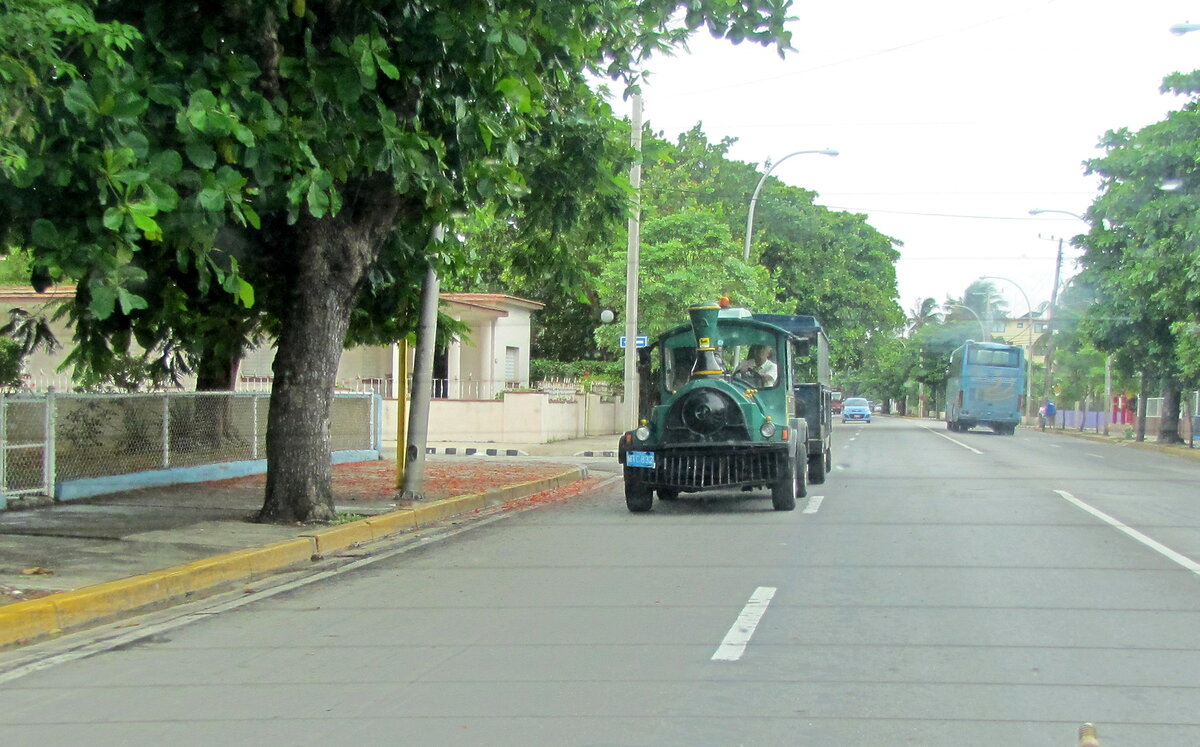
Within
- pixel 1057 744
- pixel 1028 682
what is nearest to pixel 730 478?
pixel 1028 682

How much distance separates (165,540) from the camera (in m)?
10.5

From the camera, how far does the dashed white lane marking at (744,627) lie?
21.5 feet

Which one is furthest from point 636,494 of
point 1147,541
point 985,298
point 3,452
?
point 985,298

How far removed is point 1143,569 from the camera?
9.63m

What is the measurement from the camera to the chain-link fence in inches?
505

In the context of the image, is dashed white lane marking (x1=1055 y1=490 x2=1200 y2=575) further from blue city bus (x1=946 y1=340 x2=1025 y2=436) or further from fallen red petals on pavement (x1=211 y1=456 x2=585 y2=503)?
blue city bus (x1=946 y1=340 x2=1025 y2=436)

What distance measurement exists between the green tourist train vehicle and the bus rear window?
32.0m

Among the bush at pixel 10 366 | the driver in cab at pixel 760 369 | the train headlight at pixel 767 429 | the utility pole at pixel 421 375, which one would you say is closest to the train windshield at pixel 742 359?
the driver in cab at pixel 760 369

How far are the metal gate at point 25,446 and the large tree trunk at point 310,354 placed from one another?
9.50 feet

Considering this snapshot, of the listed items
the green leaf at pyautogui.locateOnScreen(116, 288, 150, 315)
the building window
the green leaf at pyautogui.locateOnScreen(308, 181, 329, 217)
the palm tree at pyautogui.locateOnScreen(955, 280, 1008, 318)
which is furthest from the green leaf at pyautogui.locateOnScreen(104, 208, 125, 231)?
the palm tree at pyautogui.locateOnScreen(955, 280, 1008, 318)

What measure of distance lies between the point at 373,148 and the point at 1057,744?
7.10m

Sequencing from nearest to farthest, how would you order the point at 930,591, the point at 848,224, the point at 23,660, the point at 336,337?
1. the point at 23,660
2. the point at 930,591
3. the point at 336,337
4. the point at 848,224

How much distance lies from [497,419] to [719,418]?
1707 centimetres

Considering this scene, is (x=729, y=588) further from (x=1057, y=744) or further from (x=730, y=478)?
(x=730, y=478)
